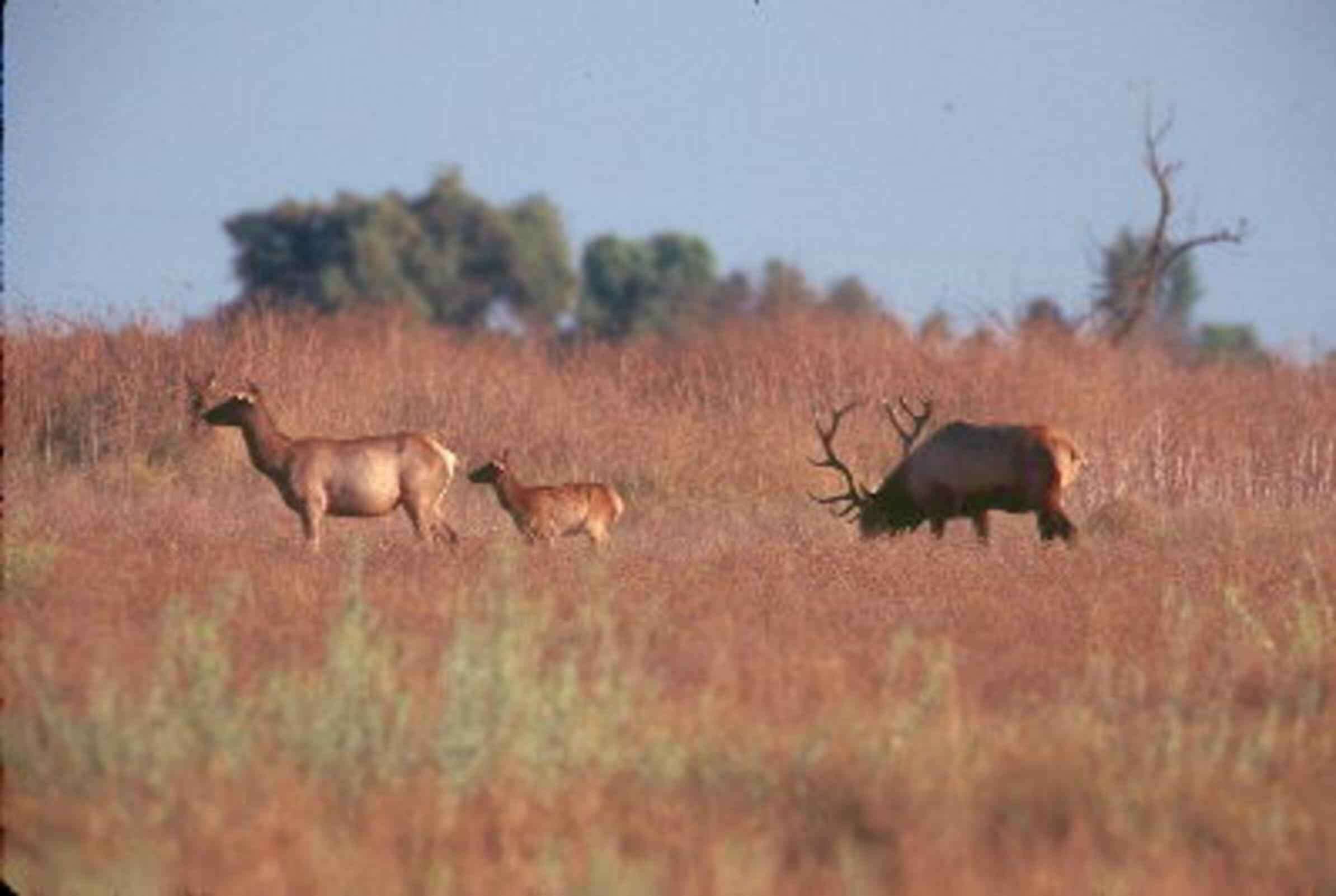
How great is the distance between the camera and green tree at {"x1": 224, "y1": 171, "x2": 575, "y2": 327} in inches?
2640

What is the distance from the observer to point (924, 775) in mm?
7715

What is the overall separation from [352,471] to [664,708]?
7761mm

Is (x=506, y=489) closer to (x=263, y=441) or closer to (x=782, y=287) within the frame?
(x=263, y=441)

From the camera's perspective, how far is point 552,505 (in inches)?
680

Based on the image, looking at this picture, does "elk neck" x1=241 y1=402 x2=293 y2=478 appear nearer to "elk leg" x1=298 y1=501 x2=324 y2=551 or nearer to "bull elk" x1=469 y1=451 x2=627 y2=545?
"elk leg" x1=298 y1=501 x2=324 y2=551

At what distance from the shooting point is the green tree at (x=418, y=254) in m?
67.1

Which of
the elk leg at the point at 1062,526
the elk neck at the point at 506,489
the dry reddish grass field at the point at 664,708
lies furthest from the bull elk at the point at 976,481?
the elk neck at the point at 506,489

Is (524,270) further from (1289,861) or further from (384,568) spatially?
(1289,861)

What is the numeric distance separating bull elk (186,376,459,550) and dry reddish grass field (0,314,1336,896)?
0.33 metres

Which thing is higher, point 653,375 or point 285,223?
point 285,223

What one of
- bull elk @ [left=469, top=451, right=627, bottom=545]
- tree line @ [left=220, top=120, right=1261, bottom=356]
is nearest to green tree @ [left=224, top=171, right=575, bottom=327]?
tree line @ [left=220, top=120, right=1261, bottom=356]

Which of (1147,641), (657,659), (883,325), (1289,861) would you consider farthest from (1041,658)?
(883,325)

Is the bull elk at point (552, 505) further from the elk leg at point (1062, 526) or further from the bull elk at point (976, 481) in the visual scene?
the elk leg at point (1062, 526)

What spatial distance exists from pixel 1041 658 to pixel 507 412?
42.8 ft
